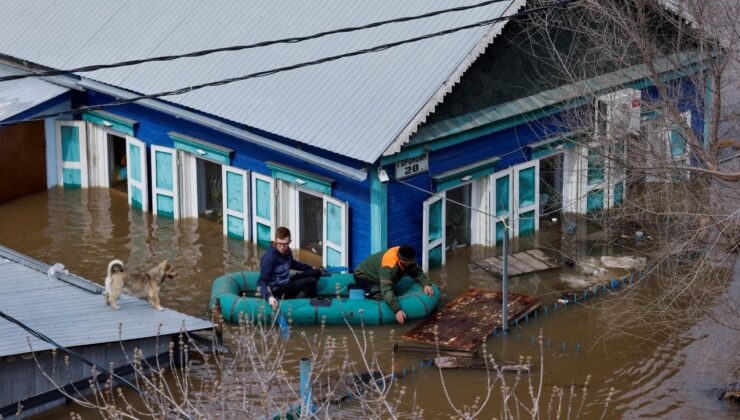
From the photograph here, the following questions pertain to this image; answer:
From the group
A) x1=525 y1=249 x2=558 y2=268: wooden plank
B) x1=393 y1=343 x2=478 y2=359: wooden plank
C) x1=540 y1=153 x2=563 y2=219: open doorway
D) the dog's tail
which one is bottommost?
x1=393 y1=343 x2=478 y2=359: wooden plank

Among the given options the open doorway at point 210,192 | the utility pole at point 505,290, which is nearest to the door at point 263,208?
the open doorway at point 210,192

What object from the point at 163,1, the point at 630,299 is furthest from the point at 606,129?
the point at 163,1

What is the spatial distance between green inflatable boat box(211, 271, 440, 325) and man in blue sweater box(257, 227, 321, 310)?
0.21 meters

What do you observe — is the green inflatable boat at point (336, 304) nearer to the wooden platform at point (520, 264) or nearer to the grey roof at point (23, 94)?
the wooden platform at point (520, 264)

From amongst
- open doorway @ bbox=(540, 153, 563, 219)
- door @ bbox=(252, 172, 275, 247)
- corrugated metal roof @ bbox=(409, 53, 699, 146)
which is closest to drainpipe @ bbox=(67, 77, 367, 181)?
door @ bbox=(252, 172, 275, 247)

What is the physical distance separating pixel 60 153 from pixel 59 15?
9.34ft

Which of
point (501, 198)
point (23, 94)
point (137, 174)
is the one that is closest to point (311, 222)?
point (501, 198)

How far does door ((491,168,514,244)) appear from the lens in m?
22.4

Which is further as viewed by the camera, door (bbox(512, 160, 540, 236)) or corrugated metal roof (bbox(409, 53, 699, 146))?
door (bbox(512, 160, 540, 236))

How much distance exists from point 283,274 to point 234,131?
3796 mm

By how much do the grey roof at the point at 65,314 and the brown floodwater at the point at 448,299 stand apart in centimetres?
104

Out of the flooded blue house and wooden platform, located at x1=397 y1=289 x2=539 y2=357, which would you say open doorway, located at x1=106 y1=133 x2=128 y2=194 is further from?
wooden platform, located at x1=397 y1=289 x2=539 y2=357

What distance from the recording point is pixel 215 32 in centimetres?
2353

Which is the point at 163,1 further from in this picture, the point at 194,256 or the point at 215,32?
the point at 194,256
